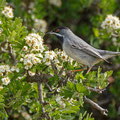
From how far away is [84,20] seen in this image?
27.8ft

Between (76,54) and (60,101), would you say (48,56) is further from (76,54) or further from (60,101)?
(76,54)

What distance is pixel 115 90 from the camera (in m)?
6.49

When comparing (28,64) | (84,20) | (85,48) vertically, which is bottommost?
(28,64)

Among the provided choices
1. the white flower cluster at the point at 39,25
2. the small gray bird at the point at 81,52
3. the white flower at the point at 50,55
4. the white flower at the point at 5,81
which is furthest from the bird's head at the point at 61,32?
the white flower cluster at the point at 39,25

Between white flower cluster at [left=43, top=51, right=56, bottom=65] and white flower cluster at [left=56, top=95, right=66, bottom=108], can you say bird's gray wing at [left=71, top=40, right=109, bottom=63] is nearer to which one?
white flower cluster at [left=43, top=51, right=56, bottom=65]

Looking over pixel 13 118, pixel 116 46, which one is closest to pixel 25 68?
pixel 13 118

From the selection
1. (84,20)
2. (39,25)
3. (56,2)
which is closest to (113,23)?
(39,25)

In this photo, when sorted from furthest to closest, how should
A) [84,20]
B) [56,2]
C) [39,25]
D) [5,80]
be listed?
[84,20] → [56,2] → [39,25] → [5,80]

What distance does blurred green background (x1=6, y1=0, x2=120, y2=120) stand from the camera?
629cm

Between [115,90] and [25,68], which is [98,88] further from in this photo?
[115,90]

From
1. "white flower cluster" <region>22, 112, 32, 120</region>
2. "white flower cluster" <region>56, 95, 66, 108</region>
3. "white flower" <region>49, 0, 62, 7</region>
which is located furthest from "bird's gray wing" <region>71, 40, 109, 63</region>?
"white flower" <region>49, 0, 62, 7</region>

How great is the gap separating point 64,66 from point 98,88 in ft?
2.34

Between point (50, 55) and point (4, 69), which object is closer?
point (50, 55)

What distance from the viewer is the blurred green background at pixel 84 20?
6285 mm
